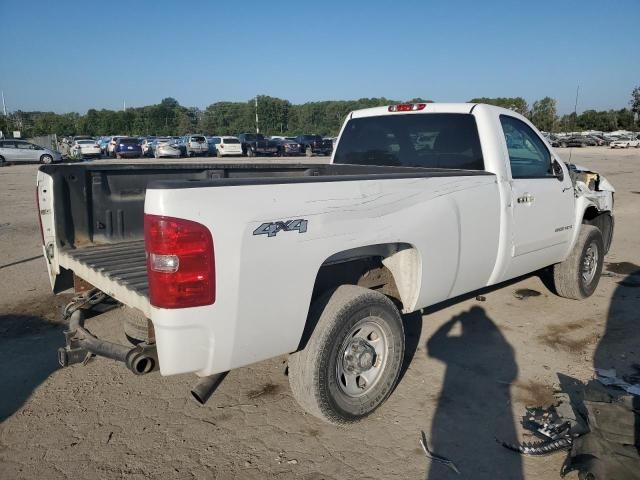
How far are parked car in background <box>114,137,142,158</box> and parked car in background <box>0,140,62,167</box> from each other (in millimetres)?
5911

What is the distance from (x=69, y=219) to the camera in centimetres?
375

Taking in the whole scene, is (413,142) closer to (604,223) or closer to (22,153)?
(604,223)

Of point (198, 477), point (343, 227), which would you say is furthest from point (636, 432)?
point (198, 477)

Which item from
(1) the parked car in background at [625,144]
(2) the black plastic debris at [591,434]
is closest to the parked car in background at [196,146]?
(2) the black plastic debris at [591,434]

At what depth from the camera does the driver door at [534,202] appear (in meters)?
4.34

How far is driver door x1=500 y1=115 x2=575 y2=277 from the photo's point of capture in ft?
14.2

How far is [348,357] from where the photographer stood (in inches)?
127

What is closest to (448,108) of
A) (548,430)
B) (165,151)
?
(548,430)

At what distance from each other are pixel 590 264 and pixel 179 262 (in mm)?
5178

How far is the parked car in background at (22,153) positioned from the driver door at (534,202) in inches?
1288

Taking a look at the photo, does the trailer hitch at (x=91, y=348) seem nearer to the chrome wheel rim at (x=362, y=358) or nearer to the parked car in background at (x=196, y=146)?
the chrome wheel rim at (x=362, y=358)

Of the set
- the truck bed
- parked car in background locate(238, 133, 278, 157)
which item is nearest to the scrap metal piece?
the truck bed

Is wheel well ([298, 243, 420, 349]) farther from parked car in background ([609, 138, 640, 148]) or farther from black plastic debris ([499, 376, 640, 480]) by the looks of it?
parked car in background ([609, 138, 640, 148])

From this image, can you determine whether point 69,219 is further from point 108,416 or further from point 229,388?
point 229,388
